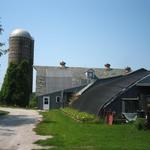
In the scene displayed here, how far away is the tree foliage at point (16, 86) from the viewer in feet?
216

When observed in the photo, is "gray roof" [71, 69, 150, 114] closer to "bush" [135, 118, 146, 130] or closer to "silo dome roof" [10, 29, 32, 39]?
"bush" [135, 118, 146, 130]

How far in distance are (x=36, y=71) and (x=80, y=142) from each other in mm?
54038

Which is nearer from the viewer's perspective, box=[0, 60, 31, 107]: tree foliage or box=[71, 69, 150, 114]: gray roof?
box=[71, 69, 150, 114]: gray roof

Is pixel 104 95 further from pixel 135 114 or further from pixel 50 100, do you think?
pixel 50 100

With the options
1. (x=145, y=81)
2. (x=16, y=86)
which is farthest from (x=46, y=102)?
(x=145, y=81)

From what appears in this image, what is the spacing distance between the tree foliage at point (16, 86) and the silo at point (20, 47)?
9989mm

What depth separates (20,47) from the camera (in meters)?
78.9

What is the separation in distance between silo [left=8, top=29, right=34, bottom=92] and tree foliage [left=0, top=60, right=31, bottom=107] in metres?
9.99

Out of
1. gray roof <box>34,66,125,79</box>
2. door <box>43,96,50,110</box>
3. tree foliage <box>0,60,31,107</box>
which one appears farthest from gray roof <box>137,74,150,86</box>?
gray roof <box>34,66,125,79</box>

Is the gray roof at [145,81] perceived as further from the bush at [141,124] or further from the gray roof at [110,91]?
the bush at [141,124]

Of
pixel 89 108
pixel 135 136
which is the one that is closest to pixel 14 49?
pixel 89 108

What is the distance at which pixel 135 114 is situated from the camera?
1136 inches

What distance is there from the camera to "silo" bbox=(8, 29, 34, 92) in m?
Result: 78.5

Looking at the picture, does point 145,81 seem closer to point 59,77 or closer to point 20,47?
point 59,77
